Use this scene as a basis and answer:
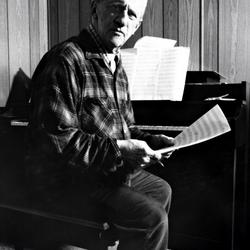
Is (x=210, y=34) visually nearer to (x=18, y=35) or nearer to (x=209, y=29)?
(x=209, y=29)

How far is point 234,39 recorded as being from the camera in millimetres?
2676

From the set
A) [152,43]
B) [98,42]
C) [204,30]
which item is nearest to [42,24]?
[152,43]

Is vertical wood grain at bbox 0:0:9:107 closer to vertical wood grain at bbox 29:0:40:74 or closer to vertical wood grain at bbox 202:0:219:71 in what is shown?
vertical wood grain at bbox 29:0:40:74

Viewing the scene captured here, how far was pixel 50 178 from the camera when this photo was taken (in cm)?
141

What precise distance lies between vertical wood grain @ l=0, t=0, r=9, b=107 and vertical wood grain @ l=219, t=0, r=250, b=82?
1.40m

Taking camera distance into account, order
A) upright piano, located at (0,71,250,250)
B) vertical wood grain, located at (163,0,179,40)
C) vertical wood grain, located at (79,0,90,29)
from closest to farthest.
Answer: upright piano, located at (0,71,250,250), vertical wood grain, located at (163,0,179,40), vertical wood grain, located at (79,0,90,29)

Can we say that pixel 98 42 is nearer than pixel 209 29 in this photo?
Yes

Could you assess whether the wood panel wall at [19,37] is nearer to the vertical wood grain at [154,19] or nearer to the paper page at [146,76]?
the paper page at [146,76]

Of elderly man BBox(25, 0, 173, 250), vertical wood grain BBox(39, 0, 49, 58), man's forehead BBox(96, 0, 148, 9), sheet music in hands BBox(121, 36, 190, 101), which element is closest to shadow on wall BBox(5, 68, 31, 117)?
vertical wood grain BBox(39, 0, 49, 58)

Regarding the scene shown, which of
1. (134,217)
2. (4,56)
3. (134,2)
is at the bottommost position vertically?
(134,217)

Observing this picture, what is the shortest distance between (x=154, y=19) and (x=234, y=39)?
57 cm

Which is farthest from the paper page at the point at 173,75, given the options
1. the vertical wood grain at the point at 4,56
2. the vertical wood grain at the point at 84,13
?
the vertical wood grain at the point at 84,13

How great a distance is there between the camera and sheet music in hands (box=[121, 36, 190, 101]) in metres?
2.14

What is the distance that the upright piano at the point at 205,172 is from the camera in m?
2.04
